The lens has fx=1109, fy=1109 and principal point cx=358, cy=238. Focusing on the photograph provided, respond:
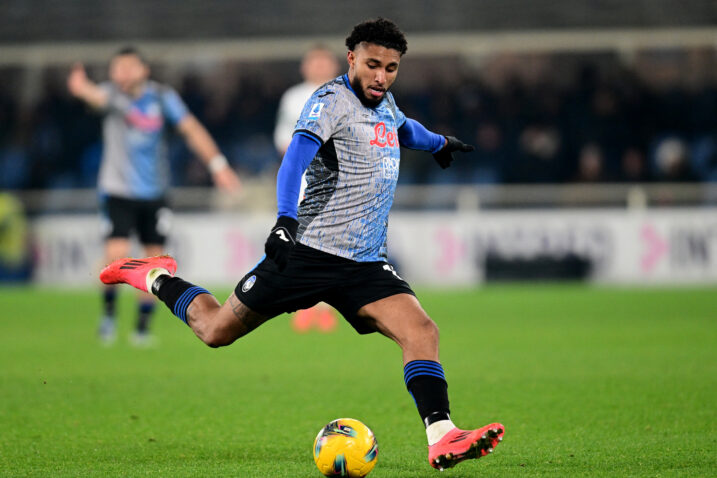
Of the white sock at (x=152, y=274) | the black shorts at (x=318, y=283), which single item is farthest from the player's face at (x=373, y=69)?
the white sock at (x=152, y=274)

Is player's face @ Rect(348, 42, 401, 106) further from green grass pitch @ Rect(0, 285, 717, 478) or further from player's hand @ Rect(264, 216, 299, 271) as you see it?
green grass pitch @ Rect(0, 285, 717, 478)

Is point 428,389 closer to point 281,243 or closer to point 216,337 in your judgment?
point 281,243

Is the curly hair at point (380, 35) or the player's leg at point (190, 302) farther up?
the curly hair at point (380, 35)

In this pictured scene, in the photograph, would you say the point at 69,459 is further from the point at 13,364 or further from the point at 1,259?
the point at 1,259

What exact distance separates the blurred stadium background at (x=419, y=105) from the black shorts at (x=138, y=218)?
26.3 feet

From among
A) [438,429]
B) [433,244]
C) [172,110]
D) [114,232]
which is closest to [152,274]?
[438,429]

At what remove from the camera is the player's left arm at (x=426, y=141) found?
18.2ft

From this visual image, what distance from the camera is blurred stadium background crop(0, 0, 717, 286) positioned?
1880 cm

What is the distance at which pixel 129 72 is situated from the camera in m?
10.4

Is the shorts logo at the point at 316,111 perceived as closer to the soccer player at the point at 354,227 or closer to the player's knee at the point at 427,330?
the soccer player at the point at 354,227

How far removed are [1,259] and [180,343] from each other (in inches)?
374

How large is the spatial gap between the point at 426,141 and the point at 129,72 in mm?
5421

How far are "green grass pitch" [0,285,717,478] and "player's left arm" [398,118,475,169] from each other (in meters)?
1.48

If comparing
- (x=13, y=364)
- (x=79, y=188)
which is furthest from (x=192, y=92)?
(x=13, y=364)
